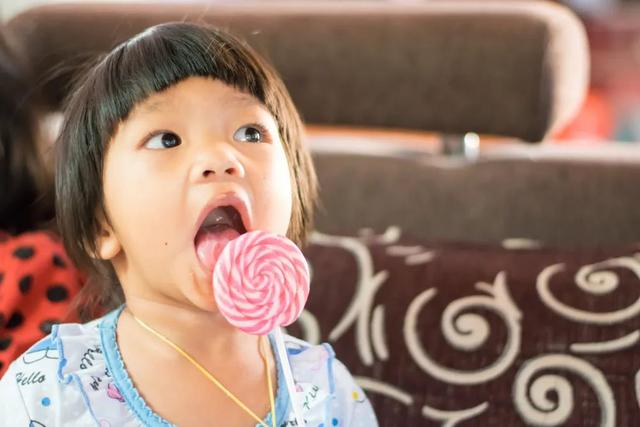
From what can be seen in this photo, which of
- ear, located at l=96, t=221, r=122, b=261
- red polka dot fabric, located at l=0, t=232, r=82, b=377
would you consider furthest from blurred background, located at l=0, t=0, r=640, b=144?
ear, located at l=96, t=221, r=122, b=261

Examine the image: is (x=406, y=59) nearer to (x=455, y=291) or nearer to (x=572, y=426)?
(x=455, y=291)

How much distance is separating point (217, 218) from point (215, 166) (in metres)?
0.05

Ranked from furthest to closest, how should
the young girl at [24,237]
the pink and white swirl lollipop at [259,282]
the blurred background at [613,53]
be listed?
the blurred background at [613,53], the young girl at [24,237], the pink and white swirl lollipop at [259,282]

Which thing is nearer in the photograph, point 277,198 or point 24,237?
point 277,198

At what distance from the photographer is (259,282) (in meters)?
0.72

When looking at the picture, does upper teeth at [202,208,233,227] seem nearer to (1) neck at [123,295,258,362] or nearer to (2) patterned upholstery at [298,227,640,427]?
(1) neck at [123,295,258,362]

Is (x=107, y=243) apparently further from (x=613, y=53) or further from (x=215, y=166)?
(x=613, y=53)

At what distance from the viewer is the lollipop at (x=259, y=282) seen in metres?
0.71

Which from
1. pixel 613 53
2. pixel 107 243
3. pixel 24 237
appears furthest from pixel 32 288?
pixel 613 53

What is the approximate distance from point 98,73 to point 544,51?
70 cm

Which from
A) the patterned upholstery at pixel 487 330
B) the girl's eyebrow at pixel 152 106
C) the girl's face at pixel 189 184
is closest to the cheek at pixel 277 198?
the girl's face at pixel 189 184

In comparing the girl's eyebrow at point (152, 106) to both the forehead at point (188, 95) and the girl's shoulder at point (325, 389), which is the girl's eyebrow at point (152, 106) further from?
the girl's shoulder at point (325, 389)

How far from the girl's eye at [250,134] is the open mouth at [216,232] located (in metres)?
0.07

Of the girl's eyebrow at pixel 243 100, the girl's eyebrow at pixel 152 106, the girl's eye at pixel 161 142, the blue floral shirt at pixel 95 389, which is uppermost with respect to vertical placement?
the girl's eyebrow at pixel 152 106
